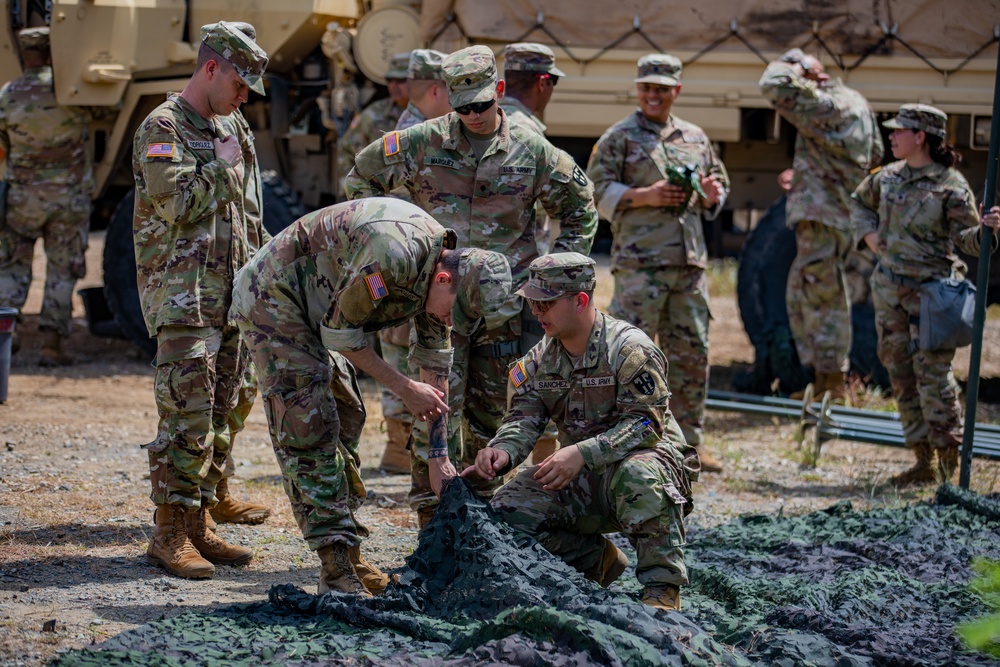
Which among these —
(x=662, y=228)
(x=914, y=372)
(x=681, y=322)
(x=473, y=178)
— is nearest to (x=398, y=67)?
(x=662, y=228)

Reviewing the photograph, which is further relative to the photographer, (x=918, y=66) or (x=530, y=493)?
(x=918, y=66)

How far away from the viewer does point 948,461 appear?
6270 mm

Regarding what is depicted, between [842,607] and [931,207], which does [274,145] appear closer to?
[931,207]

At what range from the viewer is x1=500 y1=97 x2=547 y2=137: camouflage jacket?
18.0 ft

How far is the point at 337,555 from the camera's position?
413cm

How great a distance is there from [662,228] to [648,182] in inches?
10.6

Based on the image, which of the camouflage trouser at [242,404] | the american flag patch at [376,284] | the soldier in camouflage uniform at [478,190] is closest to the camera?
the american flag patch at [376,284]

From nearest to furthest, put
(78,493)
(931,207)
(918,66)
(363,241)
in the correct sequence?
(363,241), (78,493), (931,207), (918,66)

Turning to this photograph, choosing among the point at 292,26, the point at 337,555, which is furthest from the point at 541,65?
the point at 292,26

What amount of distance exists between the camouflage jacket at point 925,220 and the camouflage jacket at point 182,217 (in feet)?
11.5

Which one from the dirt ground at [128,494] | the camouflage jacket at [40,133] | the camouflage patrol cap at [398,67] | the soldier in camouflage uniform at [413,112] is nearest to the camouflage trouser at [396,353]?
the soldier in camouflage uniform at [413,112]

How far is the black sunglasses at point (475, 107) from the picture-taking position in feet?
15.2

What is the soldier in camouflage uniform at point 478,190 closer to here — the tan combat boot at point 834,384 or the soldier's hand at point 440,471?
the soldier's hand at point 440,471

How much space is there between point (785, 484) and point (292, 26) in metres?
4.82
